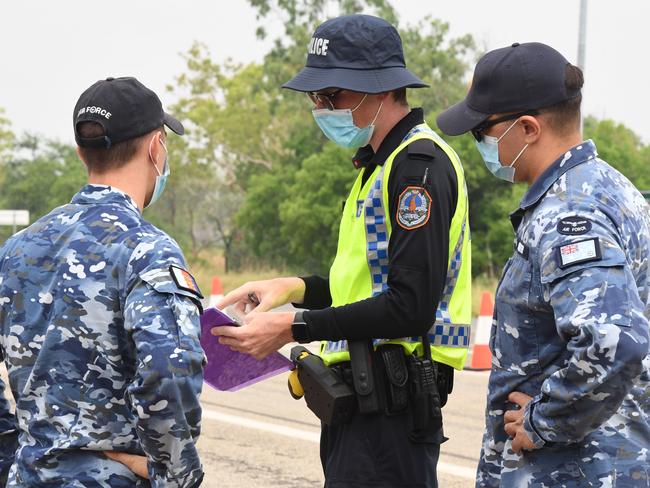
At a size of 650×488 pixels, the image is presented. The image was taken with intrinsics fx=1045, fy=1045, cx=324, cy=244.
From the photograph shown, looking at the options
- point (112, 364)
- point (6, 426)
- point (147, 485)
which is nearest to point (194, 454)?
point (147, 485)

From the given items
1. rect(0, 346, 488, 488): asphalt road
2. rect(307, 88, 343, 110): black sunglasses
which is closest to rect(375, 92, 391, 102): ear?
rect(307, 88, 343, 110): black sunglasses

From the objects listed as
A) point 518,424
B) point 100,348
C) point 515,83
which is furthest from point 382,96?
point 100,348

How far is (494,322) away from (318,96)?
106 centimetres

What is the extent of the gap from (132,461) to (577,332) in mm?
1146

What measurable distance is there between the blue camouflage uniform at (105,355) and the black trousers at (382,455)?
0.61m

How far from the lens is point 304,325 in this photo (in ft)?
10.5

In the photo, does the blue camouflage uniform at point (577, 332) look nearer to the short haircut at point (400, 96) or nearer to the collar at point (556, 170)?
the collar at point (556, 170)

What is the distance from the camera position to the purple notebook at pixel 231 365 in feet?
11.0

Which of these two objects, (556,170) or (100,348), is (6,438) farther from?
(556,170)

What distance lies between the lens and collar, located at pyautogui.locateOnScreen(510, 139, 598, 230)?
2744mm

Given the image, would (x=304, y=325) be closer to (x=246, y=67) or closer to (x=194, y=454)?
(x=194, y=454)

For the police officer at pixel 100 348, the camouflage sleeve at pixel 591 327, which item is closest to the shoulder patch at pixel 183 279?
the police officer at pixel 100 348

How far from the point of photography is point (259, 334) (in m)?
3.26

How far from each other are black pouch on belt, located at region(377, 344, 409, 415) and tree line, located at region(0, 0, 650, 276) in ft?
61.3
